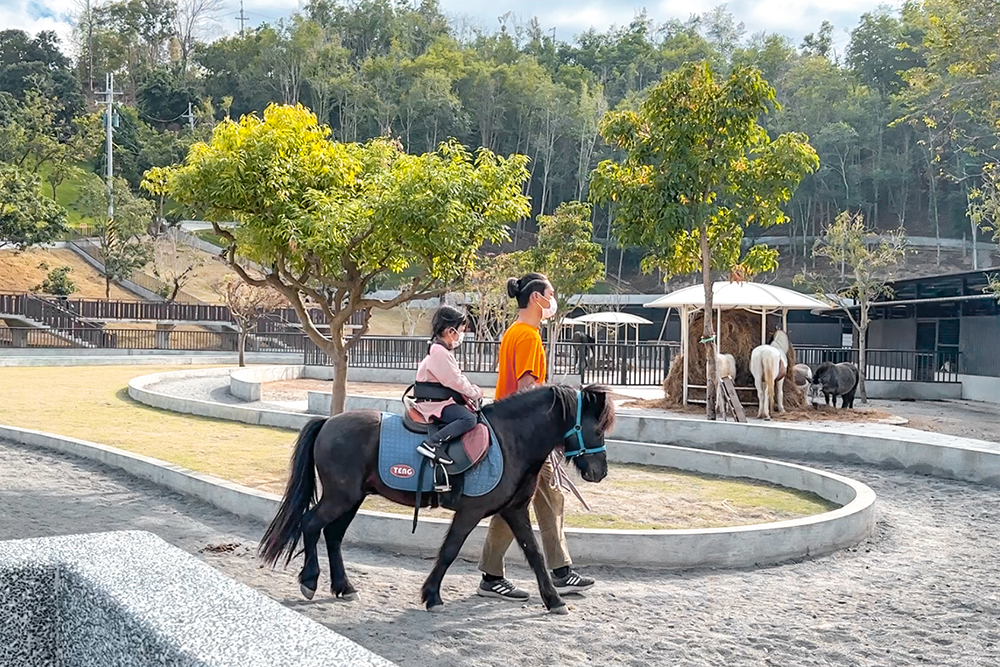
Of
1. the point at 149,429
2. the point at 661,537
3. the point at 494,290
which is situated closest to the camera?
the point at 661,537

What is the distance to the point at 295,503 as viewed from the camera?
6.07 metres

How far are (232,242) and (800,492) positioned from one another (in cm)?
803

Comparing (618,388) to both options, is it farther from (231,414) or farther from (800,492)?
(800,492)

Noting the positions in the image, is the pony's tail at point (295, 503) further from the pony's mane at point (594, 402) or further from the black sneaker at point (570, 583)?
the black sneaker at point (570, 583)

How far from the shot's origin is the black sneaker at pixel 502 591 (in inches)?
249

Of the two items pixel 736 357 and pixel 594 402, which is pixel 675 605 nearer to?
pixel 594 402

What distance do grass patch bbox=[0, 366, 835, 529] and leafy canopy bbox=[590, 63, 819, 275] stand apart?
18.8 ft

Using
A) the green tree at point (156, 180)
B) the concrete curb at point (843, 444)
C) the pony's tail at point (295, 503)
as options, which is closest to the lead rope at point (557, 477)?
the pony's tail at point (295, 503)

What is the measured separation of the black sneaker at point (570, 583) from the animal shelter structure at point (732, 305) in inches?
475

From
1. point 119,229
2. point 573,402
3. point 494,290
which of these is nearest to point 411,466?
point 573,402

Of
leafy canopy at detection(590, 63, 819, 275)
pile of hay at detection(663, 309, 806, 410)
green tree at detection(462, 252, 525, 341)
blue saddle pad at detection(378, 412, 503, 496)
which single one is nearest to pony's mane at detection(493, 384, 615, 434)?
blue saddle pad at detection(378, 412, 503, 496)

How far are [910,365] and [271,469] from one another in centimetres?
2028

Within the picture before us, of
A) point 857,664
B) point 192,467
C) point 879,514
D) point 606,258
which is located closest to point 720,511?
point 879,514

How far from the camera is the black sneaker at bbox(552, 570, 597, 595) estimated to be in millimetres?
6461
